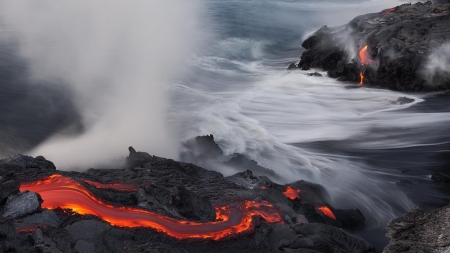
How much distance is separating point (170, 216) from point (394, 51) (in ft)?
44.4

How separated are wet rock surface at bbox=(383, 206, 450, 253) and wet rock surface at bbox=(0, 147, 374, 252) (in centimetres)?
75

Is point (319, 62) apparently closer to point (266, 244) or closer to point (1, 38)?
point (266, 244)

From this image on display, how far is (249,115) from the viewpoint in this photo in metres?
15.9

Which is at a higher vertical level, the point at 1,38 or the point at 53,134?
the point at 1,38

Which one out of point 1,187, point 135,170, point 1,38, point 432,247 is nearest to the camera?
point 432,247

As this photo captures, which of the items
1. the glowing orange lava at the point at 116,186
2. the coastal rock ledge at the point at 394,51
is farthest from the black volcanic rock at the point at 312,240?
the coastal rock ledge at the point at 394,51

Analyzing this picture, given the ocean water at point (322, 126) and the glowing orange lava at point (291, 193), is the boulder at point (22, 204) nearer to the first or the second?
the glowing orange lava at point (291, 193)

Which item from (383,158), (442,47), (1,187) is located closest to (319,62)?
(442,47)

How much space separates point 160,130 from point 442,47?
36.7 ft

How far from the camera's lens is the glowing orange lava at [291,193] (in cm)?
827

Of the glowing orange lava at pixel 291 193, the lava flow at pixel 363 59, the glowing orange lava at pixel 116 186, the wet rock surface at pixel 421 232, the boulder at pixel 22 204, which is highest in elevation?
the lava flow at pixel 363 59

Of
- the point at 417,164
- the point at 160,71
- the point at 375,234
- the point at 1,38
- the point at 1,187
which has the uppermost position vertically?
the point at 1,38

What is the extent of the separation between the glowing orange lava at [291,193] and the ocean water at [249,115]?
1.81 metres

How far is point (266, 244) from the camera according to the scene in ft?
20.1
